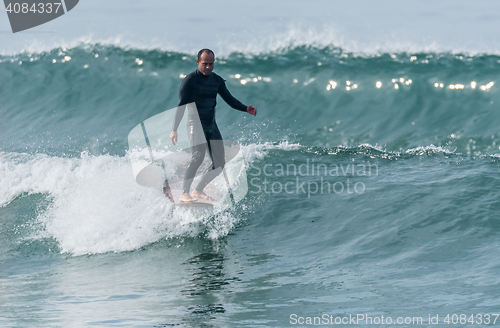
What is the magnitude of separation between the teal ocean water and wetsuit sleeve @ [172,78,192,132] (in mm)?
297

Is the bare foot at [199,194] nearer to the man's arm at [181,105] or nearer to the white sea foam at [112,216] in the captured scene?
the white sea foam at [112,216]

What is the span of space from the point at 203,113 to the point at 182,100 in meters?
0.31

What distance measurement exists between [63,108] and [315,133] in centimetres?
711

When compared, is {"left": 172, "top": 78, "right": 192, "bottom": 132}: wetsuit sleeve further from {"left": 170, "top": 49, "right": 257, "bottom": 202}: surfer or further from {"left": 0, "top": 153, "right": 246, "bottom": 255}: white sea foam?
{"left": 0, "top": 153, "right": 246, "bottom": 255}: white sea foam

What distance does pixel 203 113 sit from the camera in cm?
595

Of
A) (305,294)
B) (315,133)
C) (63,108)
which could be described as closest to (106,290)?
(305,294)

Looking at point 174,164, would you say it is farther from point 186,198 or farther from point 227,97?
point 227,97

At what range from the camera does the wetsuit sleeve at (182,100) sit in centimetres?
577

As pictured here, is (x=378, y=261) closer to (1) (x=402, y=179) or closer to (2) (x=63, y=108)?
(1) (x=402, y=179)

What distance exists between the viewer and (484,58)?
1133 centimetres

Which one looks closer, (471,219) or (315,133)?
(471,219)

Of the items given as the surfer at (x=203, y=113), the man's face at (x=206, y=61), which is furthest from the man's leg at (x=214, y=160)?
the man's face at (x=206, y=61)

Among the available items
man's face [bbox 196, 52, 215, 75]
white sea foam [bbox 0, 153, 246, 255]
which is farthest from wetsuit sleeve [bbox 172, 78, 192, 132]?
white sea foam [bbox 0, 153, 246, 255]

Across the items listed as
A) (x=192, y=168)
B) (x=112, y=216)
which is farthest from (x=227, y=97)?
(x=112, y=216)
